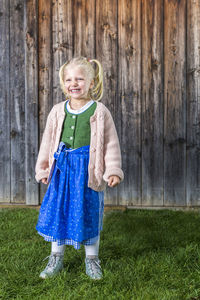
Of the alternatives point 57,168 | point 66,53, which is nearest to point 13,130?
point 66,53

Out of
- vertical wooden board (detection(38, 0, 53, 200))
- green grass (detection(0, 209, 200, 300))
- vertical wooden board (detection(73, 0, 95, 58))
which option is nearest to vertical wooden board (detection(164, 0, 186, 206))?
green grass (detection(0, 209, 200, 300))

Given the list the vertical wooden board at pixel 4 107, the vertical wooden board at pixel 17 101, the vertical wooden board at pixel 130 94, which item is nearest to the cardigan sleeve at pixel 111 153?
the vertical wooden board at pixel 130 94

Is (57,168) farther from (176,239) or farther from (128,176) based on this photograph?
(128,176)

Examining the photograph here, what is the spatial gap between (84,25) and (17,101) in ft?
3.72

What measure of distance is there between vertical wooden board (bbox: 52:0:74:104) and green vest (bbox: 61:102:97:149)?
5.85 ft

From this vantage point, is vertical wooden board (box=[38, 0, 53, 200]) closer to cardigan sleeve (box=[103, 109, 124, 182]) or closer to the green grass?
the green grass

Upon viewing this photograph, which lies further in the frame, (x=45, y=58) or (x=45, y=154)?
(x=45, y=58)

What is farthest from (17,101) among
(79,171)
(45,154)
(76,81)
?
(79,171)

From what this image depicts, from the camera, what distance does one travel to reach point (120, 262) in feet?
8.28

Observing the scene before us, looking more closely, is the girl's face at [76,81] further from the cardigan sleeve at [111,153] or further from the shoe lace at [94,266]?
the shoe lace at [94,266]

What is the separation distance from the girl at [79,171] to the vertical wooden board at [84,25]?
1727mm

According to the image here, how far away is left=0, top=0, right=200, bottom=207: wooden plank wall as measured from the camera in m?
3.92

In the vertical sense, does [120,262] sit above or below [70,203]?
below

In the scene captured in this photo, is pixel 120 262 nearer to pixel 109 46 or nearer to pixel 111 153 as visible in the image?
pixel 111 153
